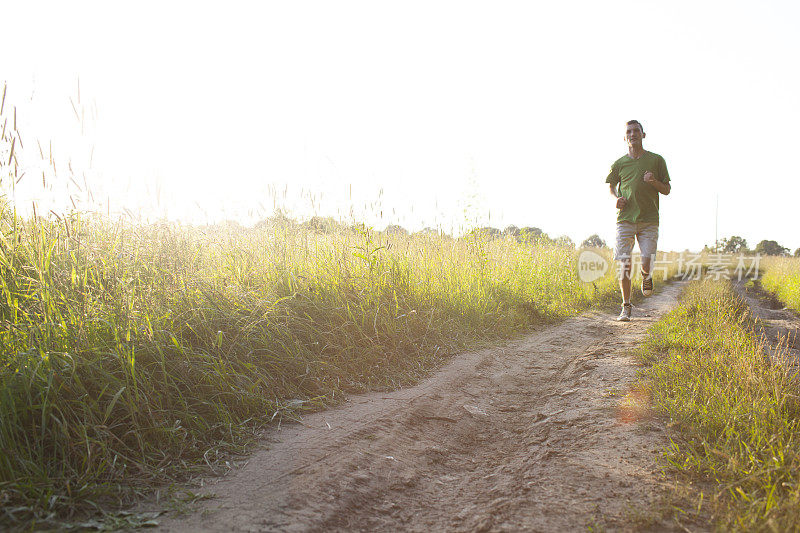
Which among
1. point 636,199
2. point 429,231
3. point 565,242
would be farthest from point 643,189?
point 565,242

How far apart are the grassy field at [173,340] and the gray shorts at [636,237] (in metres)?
2.85

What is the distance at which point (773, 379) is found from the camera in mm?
2211

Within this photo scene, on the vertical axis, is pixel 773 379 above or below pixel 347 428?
above

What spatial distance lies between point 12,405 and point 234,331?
3.85 feet

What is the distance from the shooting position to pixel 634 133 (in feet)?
19.6

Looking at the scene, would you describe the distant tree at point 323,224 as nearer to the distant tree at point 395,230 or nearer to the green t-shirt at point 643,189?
the distant tree at point 395,230

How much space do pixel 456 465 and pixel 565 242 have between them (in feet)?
30.7

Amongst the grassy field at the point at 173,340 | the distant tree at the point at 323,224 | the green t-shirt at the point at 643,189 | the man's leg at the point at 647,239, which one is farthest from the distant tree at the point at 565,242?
the distant tree at the point at 323,224

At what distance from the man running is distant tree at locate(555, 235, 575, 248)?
413 cm

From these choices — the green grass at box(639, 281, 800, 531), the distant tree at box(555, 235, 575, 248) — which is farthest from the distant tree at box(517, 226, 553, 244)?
the green grass at box(639, 281, 800, 531)

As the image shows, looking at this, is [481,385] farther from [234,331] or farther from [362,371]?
[234,331]

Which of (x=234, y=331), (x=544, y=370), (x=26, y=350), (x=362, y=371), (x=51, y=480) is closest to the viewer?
(x=51, y=480)

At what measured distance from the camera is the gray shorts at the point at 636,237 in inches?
236

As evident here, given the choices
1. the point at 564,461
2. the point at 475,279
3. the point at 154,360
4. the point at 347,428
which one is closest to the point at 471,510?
the point at 564,461
